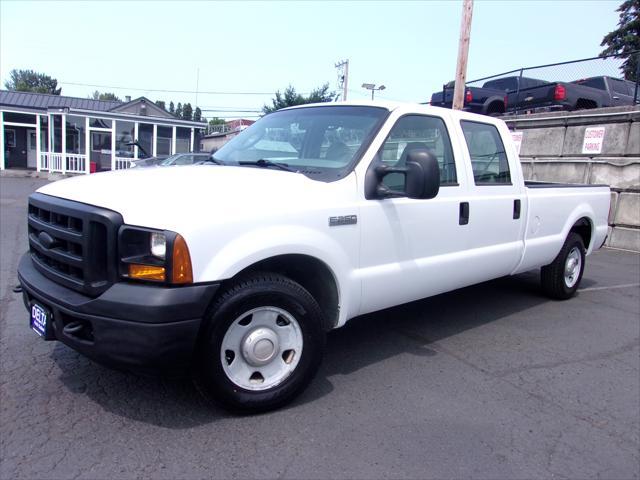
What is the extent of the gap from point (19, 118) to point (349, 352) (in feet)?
96.8

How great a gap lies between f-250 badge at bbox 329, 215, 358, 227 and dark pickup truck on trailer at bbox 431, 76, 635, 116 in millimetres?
11563

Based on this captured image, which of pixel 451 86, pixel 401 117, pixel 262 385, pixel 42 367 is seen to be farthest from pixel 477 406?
pixel 451 86

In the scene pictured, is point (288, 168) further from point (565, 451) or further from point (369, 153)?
point (565, 451)

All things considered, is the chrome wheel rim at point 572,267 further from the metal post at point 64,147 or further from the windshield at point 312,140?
the metal post at point 64,147

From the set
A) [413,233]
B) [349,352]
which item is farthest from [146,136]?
[413,233]

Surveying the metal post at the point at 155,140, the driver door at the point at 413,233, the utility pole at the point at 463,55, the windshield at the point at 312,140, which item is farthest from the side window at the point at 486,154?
the metal post at the point at 155,140

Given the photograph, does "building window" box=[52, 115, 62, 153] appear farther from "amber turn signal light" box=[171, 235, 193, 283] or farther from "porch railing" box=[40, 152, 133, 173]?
"amber turn signal light" box=[171, 235, 193, 283]

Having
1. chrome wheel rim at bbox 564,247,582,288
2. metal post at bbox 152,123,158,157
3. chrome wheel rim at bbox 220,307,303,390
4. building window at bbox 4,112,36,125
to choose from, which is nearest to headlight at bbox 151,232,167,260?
chrome wheel rim at bbox 220,307,303,390

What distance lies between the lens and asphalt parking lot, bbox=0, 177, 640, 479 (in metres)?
2.57

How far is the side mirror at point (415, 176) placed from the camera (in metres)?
3.24

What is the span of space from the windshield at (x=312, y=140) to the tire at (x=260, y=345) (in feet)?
2.84

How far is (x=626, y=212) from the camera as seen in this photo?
10.4 metres

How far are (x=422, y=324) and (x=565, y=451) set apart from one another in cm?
209

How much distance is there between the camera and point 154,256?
2.57m
